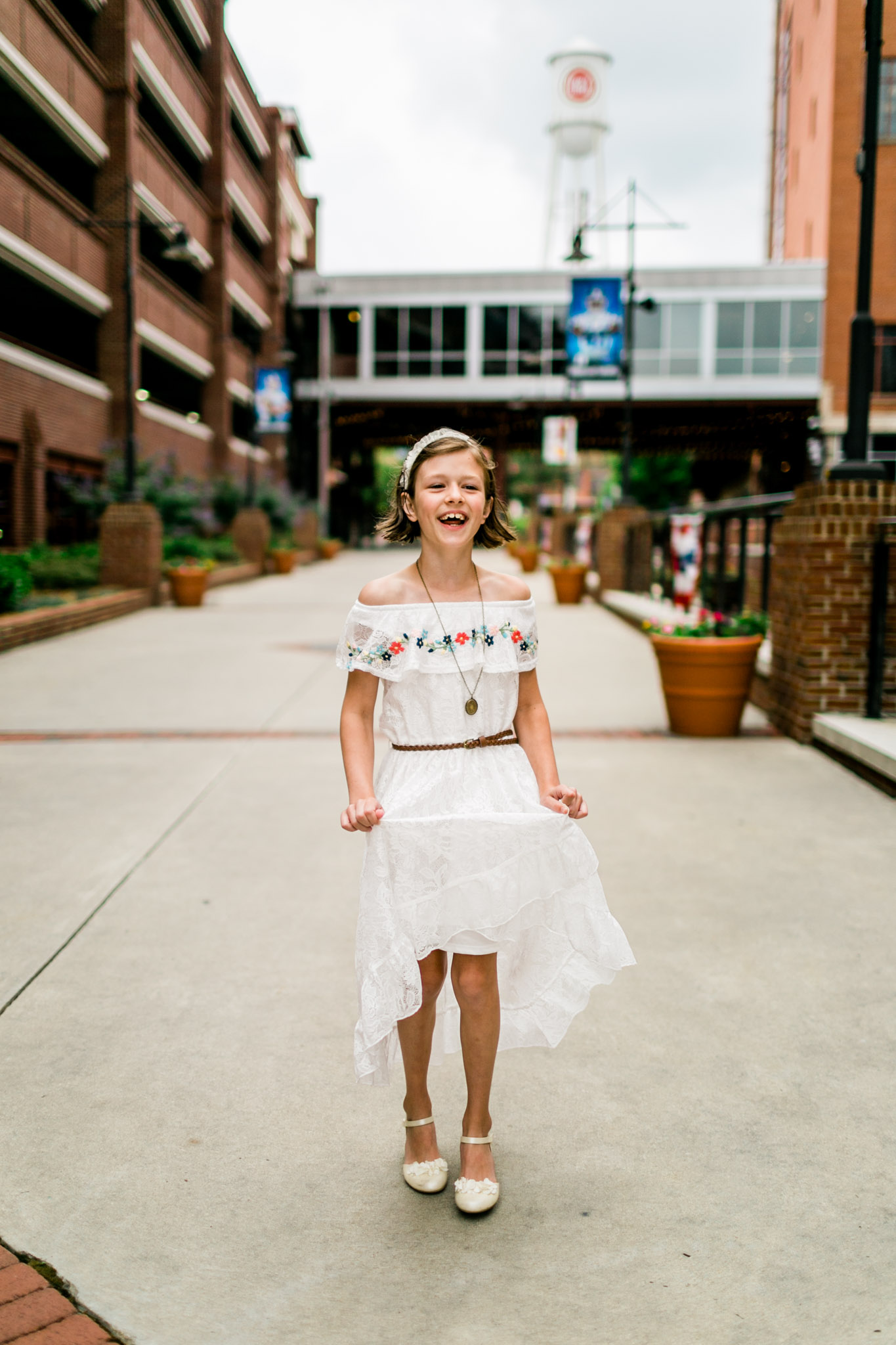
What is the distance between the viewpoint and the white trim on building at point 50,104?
2075 centimetres

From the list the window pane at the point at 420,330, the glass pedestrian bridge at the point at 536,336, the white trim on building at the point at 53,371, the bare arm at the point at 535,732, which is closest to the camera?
the bare arm at the point at 535,732

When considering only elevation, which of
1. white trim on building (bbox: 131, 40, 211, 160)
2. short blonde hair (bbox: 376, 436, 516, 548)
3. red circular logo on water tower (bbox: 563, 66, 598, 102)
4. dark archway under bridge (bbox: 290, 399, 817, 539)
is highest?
red circular logo on water tower (bbox: 563, 66, 598, 102)

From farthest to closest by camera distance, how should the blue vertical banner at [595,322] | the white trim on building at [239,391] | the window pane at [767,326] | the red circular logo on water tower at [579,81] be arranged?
the red circular logo on water tower at [579,81] → the window pane at [767,326] → the white trim on building at [239,391] → the blue vertical banner at [595,322]

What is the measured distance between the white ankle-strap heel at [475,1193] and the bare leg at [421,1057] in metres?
0.12

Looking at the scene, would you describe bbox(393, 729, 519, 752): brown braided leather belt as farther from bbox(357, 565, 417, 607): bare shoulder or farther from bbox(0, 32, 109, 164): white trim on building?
bbox(0, 32, 109, 164): white trim on building

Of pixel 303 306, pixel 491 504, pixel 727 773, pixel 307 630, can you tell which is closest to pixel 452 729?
pixel 491 504

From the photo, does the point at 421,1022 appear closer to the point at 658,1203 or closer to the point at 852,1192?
the point at 658,1203

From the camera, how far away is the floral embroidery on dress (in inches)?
113

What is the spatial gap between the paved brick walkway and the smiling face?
1.82 meters

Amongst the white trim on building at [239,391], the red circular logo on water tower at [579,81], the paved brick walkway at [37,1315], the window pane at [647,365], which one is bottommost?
the paved brick walkway at [37,1315]

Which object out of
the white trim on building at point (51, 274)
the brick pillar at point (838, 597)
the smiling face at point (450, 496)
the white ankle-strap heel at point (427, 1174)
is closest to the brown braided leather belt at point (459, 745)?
the smiling face at point (450, 496)

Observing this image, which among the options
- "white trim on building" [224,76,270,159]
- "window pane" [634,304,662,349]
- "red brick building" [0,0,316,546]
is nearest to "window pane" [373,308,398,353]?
"red brick building" [0,0,316,546]

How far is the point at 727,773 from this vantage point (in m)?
7.55

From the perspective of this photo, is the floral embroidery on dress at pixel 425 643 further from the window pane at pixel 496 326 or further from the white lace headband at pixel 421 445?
the window pane at pixel 496 326
